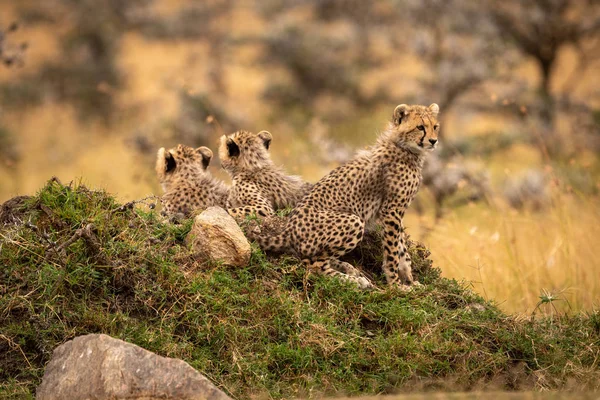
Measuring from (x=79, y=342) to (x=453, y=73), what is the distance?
35.8 ft

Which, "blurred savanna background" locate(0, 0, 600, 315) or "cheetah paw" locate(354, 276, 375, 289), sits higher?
"blurred savanna background" locate(0, 0, 600, 315)

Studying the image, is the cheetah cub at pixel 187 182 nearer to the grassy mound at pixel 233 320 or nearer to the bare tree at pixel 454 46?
the grassy mound at pixel 233 320

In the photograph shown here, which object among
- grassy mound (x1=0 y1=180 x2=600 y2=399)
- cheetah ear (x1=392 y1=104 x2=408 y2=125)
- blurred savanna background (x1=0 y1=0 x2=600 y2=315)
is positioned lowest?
grassy mound (x1=0 y1=180 x2=600 y2=399)

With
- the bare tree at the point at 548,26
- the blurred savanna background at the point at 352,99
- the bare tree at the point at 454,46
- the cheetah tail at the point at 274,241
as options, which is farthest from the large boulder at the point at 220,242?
the bare tree at the point at 548,26

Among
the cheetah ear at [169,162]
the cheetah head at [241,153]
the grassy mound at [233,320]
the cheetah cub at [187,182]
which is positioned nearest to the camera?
the grassy mound at [233,320]

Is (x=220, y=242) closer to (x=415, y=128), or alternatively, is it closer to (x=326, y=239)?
(x=326, y=239)

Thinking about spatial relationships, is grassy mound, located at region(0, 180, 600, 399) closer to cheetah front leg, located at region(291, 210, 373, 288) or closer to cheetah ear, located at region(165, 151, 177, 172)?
cheetah front leg, located at region(291, 210, 373, 288)

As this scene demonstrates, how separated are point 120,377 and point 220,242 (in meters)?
1.19

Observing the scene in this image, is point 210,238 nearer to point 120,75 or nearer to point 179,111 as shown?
point 179,111

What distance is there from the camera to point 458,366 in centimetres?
470

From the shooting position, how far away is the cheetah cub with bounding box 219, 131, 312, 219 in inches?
232

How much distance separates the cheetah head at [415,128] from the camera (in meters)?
5.67

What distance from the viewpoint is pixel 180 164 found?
20.8 feet

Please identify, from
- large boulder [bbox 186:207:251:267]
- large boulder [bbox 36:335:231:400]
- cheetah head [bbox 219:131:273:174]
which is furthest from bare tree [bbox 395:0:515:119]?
large boulder [bbox 36:335:231:400]
